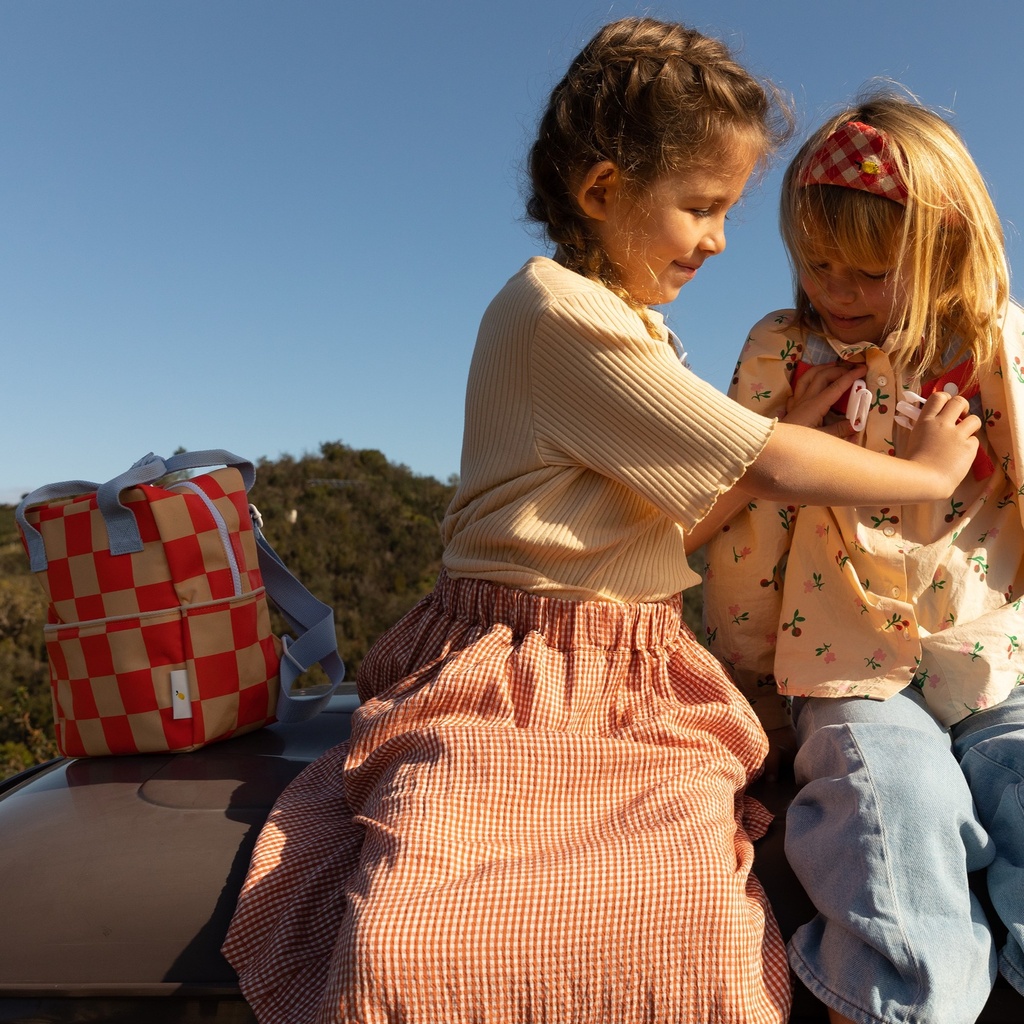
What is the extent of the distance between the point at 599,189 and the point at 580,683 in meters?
1.02

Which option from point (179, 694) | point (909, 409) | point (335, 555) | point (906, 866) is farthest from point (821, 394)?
point (335, 555)

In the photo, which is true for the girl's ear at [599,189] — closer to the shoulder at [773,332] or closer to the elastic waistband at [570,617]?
the shoulder at [773,332]

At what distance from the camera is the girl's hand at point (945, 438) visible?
1944 millimetres

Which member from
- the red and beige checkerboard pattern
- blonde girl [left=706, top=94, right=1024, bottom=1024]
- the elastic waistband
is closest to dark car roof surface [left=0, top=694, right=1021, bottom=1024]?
the red and beige checkerboard pattern

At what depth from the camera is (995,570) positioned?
2.08m

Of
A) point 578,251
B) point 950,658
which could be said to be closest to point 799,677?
point 950,658

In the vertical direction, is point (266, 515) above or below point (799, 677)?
below

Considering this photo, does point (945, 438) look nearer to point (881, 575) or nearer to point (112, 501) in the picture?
point (881, 575)

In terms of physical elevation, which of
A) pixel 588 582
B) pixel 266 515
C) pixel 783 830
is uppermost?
pixel 588 582

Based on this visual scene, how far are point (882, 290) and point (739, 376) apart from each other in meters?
0.36

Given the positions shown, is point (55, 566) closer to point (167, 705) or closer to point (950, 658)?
point (167, 705)

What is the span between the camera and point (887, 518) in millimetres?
2088

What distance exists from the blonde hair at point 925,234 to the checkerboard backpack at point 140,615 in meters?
1.49

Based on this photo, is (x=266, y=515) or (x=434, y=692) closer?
(x=434, y=692)
